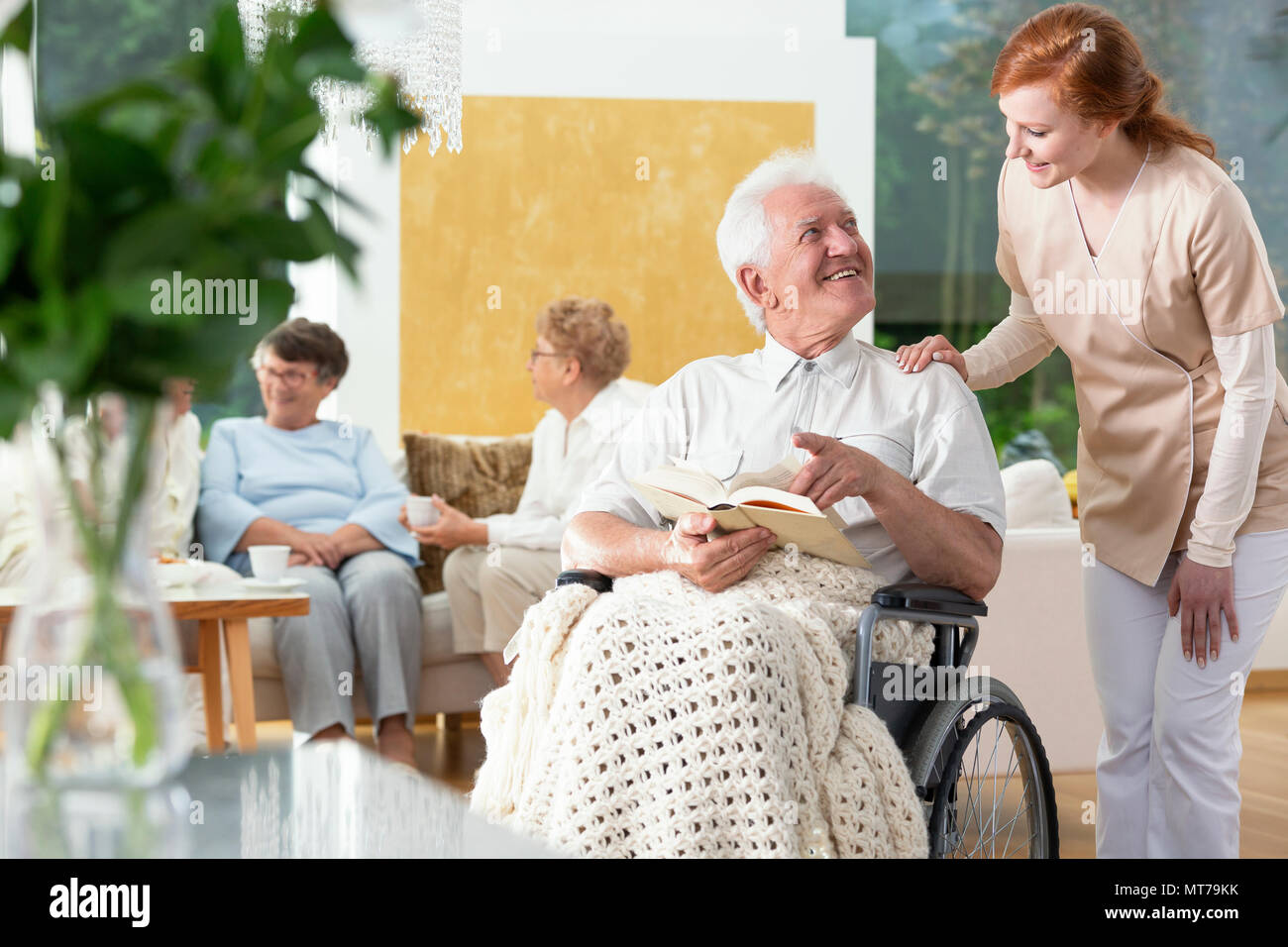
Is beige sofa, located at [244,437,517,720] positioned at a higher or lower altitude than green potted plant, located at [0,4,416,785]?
lower

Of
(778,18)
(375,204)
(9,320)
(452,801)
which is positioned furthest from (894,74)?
(9,320)

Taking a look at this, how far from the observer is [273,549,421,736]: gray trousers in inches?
121

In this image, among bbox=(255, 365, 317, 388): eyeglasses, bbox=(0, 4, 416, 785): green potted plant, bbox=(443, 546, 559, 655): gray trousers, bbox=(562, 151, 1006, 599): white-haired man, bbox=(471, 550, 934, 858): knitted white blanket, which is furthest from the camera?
bbox=(255, 365, 317, 388): eyeglasses

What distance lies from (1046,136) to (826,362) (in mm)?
458

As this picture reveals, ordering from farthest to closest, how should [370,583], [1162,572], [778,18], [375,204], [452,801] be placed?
1. [778,18]
2. [375,204]
3. [370,583]
4. [1162,572]
5. [452,801]

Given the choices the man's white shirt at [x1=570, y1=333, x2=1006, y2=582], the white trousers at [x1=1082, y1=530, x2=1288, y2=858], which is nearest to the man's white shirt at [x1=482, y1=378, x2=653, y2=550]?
the man's white shirt at [x1=570, y1=333, x2=1006, y2=582]

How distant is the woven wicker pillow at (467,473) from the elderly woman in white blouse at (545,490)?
105 millimetres

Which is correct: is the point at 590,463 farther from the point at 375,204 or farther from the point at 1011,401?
the point at 1011,401

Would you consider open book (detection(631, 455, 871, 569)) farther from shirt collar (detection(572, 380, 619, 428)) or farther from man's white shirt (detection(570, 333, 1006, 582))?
shirt collar (detection(572, 380, 619, 428))

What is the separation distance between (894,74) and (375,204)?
2971 mm

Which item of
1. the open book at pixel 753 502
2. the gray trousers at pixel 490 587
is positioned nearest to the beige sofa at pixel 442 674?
the gray trousers at pixel 490 587

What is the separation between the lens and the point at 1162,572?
1866 millimetres

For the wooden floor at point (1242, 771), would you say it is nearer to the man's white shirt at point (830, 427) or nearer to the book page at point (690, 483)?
the man's white shirt at point (830, 427)

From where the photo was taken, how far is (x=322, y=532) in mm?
3459
